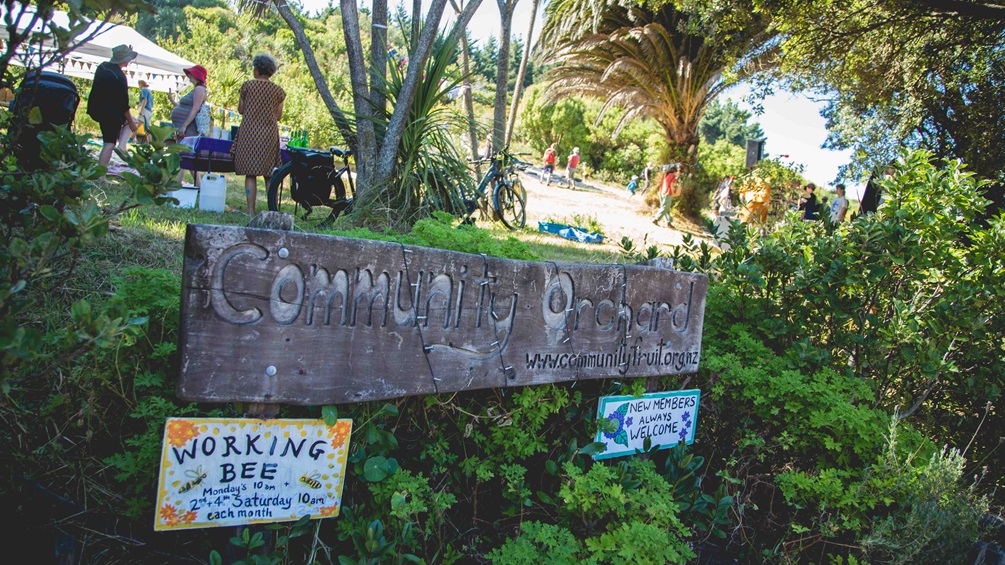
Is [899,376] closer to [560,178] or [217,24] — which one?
[560,178]

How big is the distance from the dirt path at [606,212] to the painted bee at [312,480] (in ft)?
22.9

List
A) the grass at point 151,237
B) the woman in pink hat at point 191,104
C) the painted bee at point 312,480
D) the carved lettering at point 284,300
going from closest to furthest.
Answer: the carved lettering at point 284,300, the painted bee at point 312,480, the grass at point 151,237, the woman in pink hat at point 191,104

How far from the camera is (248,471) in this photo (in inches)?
84.0

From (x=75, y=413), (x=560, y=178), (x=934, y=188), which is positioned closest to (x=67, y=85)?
(x=75, y=413)

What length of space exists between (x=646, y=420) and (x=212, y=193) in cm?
490

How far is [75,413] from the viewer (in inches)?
92.7

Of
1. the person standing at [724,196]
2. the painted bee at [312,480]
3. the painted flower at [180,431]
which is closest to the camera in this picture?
the painted flower at [180,431]

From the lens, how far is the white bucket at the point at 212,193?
640cm

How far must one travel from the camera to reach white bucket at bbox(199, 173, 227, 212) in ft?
21.0

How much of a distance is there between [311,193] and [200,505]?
4982 millimetres

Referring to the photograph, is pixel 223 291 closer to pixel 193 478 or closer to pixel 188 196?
pixel 193 478

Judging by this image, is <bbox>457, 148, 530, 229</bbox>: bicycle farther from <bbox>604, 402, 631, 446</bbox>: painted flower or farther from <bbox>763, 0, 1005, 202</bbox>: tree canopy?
<bbox>604, 402, 631, 446</bbox>: painted flower

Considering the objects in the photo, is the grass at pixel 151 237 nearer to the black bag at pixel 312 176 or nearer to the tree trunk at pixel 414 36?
the black bag at pixel 312 176

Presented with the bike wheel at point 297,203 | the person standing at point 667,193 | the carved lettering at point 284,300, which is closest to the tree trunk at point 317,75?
the bike wheel at point 297,203
